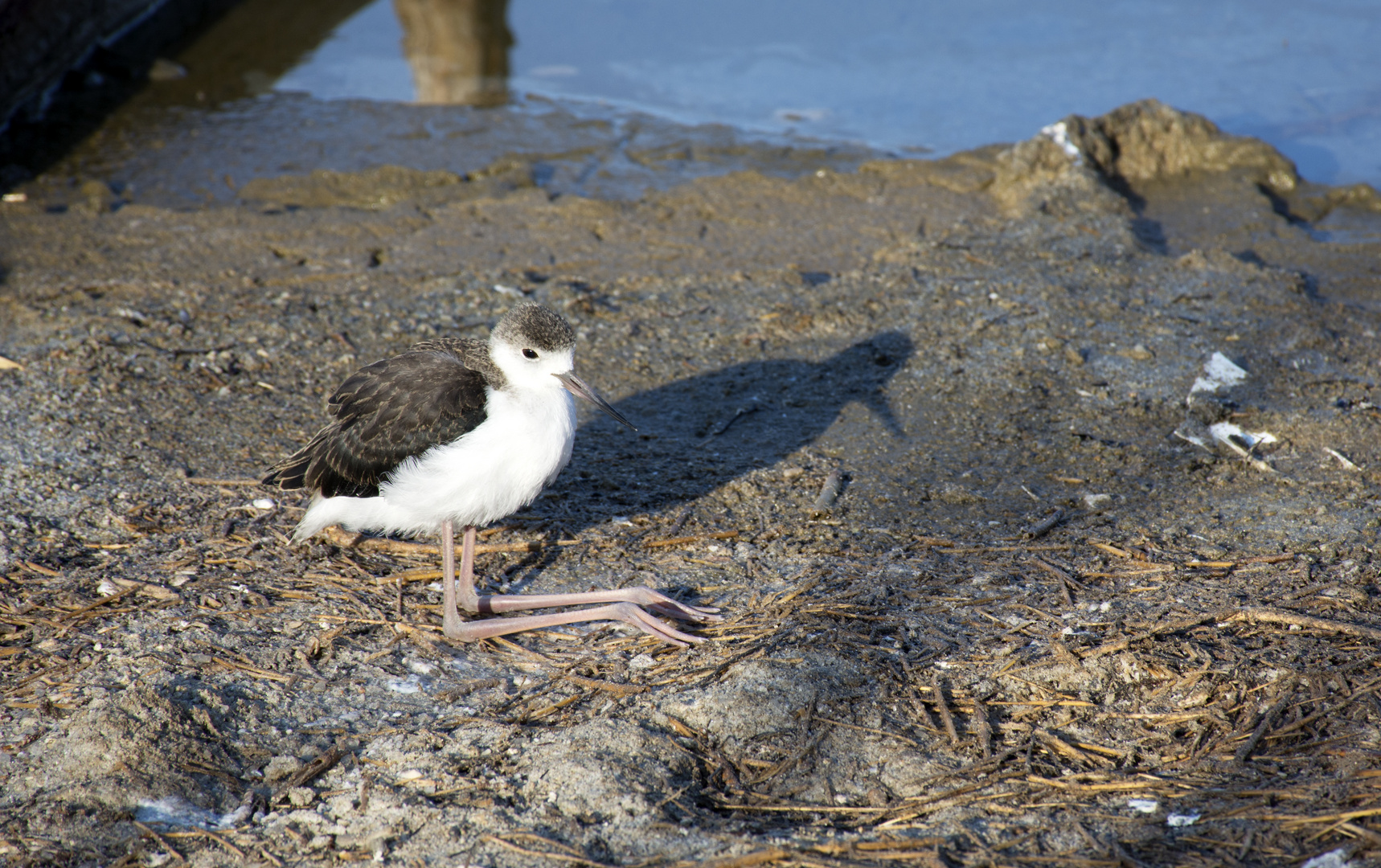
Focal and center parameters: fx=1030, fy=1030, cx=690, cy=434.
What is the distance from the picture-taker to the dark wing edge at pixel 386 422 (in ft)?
13.0

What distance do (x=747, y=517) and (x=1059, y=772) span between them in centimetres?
185

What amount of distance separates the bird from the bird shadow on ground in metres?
0.45

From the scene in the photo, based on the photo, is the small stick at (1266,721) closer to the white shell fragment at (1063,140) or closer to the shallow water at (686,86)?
the white shell fragment at (1063,140)

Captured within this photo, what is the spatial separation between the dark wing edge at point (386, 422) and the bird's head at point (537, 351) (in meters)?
0.15

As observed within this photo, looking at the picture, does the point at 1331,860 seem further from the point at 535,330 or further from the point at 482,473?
the point at 535,330

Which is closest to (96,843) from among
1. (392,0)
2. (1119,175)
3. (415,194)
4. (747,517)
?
(747,517)

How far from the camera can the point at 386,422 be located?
403 centimetres

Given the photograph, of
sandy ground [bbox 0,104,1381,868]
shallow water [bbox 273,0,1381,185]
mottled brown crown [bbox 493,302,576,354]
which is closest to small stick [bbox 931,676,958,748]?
sandy ground [bbox 0,104,1381,868]

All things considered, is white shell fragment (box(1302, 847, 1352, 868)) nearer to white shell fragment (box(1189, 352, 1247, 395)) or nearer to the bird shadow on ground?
the bird shadow on ground

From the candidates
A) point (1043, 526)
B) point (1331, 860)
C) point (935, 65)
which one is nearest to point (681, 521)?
point (1043, 526)

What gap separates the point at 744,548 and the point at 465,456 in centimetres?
121

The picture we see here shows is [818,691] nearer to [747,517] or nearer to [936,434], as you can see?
[747,517]

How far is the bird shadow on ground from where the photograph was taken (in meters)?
4.64

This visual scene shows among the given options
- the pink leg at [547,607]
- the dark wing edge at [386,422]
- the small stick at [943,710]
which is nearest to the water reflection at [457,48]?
the dark wing edge at [386,422]
